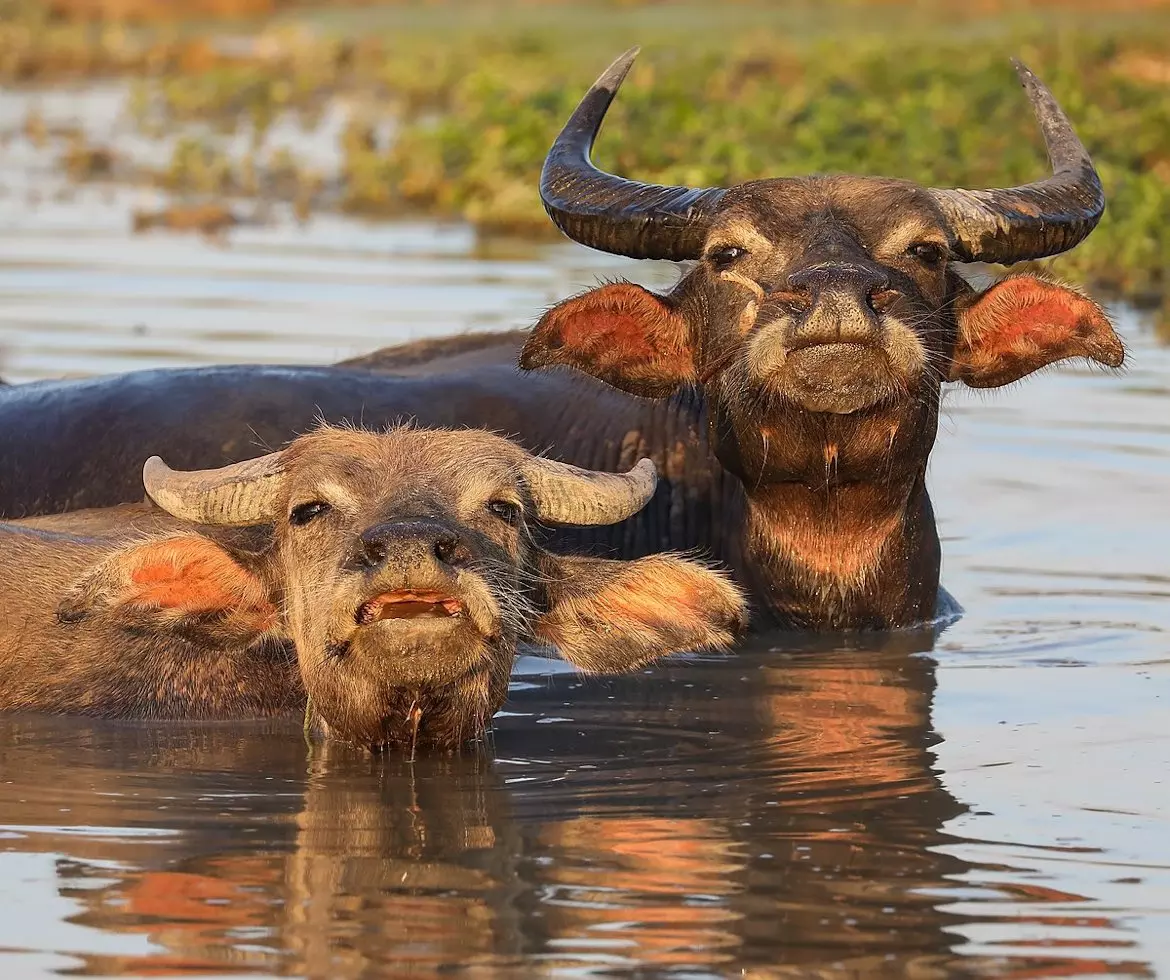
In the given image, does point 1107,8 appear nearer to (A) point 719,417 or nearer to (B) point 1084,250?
(B) point 1084,250

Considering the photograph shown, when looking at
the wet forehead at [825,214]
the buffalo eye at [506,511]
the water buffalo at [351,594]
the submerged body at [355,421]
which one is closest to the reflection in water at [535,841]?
the water buffalo at [351,594]

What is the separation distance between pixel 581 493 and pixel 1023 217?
85.1 inches

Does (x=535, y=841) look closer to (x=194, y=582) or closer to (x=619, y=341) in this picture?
(x=194, y=582)

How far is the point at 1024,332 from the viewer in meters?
7.91

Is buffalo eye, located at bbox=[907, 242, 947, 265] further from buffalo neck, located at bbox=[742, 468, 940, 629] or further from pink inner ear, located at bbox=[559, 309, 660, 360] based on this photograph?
pink inner ear, located at bbox=[559, 309, 660, 360]

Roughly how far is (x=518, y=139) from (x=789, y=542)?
9.70m

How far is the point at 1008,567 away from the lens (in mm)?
9266

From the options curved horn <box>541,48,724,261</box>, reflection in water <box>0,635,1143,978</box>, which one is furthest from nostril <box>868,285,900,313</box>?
reflection in water <box>0,635,1143,978</box>

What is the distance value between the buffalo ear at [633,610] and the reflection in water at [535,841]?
0.30 metres

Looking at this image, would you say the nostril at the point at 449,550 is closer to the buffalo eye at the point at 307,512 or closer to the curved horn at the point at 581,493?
the buffalo eye at the point at 307,512

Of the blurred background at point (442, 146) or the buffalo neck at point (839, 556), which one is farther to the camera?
the blurred background at point (442, 146)

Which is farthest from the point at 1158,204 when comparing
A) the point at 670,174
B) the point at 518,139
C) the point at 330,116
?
the point at 330,116

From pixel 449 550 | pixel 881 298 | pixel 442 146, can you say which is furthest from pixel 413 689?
pixel 442 146

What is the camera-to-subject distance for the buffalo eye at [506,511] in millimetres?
6355
